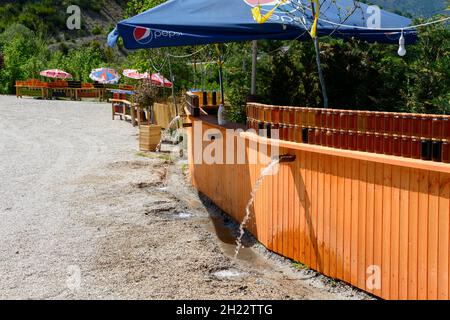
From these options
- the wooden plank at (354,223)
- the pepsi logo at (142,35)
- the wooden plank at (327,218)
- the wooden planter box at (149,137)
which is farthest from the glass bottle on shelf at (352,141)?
the wooden planter box at (149,137)

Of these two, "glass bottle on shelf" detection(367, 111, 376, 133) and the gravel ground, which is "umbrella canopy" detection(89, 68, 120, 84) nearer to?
the gravel ground

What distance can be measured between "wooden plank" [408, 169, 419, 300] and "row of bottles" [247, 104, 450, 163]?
8.4 inches

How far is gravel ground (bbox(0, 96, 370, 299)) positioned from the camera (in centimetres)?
550

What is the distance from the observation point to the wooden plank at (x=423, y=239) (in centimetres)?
456

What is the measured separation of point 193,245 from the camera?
6.90 meters

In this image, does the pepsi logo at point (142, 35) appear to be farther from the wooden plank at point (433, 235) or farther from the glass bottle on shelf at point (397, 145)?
the wooden plank at point (433, 235)

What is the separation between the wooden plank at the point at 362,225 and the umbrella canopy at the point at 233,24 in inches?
95.0

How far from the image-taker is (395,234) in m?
4.89

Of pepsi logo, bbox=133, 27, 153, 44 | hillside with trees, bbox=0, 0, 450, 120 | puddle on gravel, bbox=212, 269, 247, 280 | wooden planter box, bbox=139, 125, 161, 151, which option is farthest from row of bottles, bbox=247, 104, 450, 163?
wooden planter box, bbox=139, 125, 161, 151

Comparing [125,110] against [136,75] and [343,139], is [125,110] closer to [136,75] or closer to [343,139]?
[136,75]

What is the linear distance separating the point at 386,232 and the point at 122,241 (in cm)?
329

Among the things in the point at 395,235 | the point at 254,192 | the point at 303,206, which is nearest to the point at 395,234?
the point at 395,235
